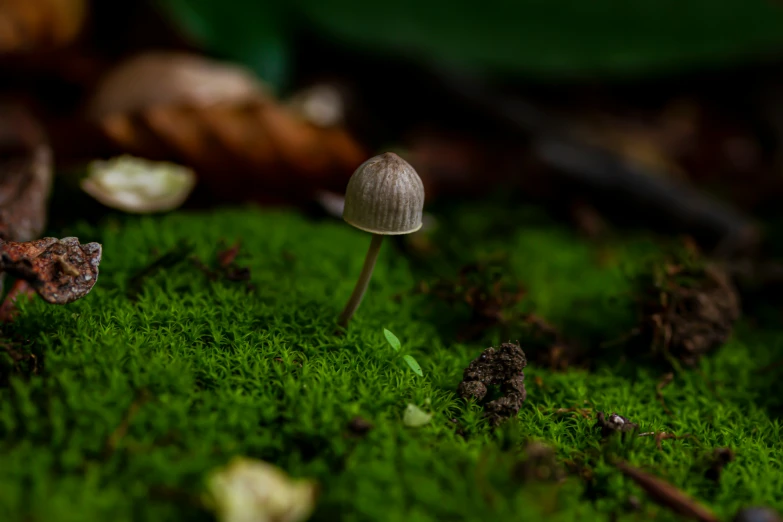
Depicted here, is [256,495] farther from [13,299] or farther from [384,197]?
[13,299]

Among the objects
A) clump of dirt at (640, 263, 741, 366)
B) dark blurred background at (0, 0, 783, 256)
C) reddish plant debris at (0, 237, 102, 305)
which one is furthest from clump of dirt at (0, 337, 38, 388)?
clump of dirt at (640, 263, 741, 366)

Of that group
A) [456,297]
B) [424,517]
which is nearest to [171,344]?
[424,517]

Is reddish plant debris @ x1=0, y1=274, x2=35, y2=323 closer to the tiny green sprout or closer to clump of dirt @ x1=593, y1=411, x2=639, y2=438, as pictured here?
the tiny green sprout

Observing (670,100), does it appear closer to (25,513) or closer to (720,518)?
(720,518)

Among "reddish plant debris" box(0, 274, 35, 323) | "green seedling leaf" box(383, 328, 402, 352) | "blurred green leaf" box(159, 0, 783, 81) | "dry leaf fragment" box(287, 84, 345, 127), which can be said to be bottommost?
"dry leaf fragment" box(287, 84, 345, 127)

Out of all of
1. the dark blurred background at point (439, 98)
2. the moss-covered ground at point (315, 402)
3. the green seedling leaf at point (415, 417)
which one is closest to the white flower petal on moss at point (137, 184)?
the moss-covered ground at point (315, 402)

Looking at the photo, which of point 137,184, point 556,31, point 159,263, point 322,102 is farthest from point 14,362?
point 556,31
